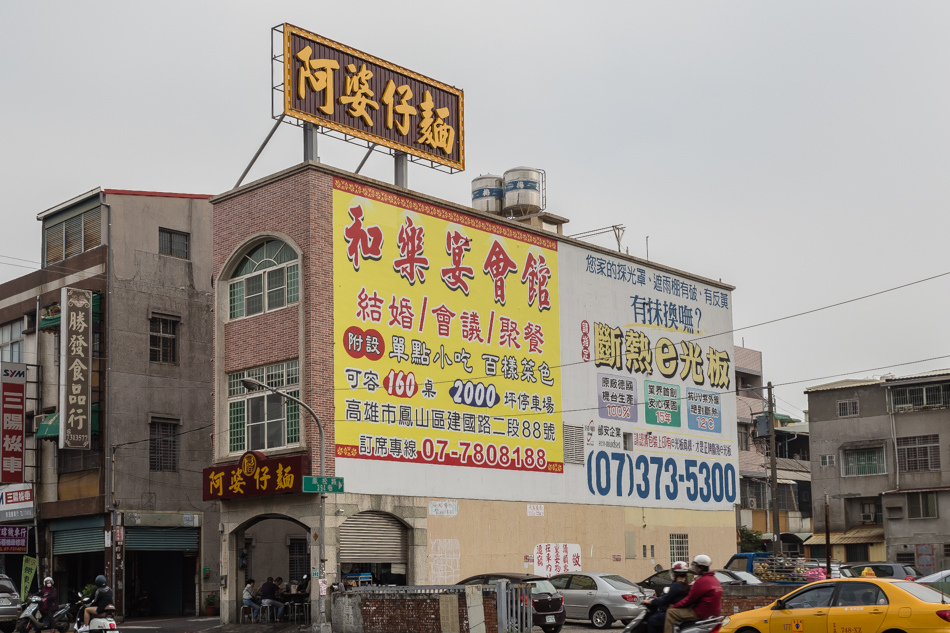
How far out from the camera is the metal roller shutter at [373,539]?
114 feet

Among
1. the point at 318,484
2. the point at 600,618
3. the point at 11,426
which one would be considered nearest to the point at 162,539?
the point at 11,426

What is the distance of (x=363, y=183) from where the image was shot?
3706 centimetres

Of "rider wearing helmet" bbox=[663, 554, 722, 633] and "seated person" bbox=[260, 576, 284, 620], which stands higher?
"rider wearing helmet" bbox=[663, 554, 722, 633]

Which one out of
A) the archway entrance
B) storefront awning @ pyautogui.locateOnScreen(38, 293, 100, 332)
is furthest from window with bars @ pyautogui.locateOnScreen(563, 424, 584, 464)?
storefront awning @ pyautogui.locateOnScreen(38, 293, 100, 332)

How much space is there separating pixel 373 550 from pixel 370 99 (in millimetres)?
14811

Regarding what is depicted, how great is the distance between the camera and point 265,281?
37188mm

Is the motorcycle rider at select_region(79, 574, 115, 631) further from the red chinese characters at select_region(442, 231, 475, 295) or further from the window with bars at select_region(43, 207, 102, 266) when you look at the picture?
the window with bars at select_region(43, 207, 102, 266)

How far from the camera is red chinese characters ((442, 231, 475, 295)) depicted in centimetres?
3912

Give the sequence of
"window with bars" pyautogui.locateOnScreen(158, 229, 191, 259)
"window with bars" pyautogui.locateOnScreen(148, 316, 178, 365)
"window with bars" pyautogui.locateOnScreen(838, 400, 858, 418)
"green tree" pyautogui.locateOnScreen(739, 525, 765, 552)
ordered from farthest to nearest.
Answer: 1. "green tree" pyautogui.locateOnScreen(739, 525, 765, 552)
2. "window with bars" pyautogui.locateOnScreen(838, 400, 858, 418)
3. "window with bars" pyautogui.locateOnScreen(158, 229, 191, 259)
4. "window with bars" pyautogui.locateOnScreen(148, 316, 178, 365)

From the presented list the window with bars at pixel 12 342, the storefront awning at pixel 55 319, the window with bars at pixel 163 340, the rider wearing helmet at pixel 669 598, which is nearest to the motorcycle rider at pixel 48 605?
the storefront awning at pixel 55 319

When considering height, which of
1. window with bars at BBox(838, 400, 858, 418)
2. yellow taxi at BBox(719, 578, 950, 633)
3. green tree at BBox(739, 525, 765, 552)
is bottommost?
green tree at BBox(739, 525, 765, 552)

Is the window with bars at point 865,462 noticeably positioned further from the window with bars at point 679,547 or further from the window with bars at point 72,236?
the window with bars at point 72,236

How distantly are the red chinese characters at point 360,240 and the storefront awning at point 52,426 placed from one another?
540 inches

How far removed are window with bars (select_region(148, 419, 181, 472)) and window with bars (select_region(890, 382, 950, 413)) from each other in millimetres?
40346
